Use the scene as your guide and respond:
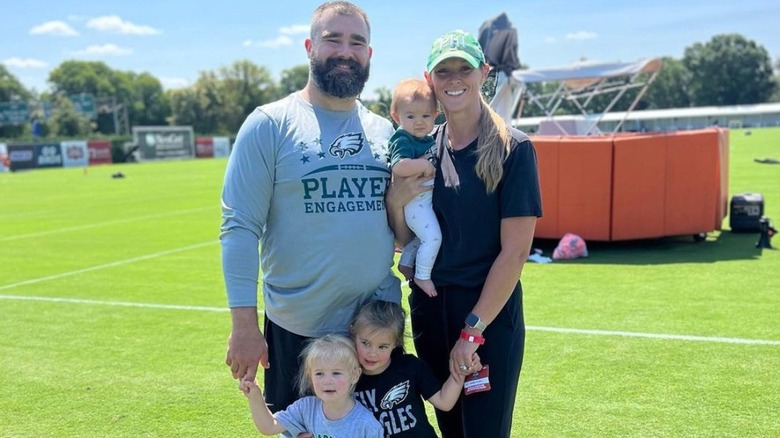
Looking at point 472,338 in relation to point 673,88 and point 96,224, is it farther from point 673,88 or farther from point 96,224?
point 673,88

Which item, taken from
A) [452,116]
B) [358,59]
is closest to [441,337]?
[452,116]

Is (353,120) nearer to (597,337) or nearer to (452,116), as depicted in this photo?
(452,116)

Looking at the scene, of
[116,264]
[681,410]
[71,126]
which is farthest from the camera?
[71,126]

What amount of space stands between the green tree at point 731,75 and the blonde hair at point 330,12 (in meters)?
134

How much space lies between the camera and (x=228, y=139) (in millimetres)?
66312

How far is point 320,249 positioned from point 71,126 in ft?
275

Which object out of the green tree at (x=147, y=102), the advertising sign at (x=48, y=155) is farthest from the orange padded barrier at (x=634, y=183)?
the green tree at (x=147, y=102)

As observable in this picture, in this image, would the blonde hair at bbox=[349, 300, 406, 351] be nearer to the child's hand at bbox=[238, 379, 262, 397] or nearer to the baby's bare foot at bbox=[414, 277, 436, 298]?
the baby's bare foot at bbox=[414, 277, 436, 298]

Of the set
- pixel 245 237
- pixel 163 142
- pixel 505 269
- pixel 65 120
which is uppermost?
pixel 65 120

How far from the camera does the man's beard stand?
2.74 meters

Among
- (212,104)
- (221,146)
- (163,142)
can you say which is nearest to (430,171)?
(163,142)

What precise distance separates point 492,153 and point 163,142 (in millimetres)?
59094

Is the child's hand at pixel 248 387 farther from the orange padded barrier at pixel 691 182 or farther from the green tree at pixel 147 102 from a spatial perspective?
the green tree at pixel 147 102

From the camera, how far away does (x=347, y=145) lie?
278cm
